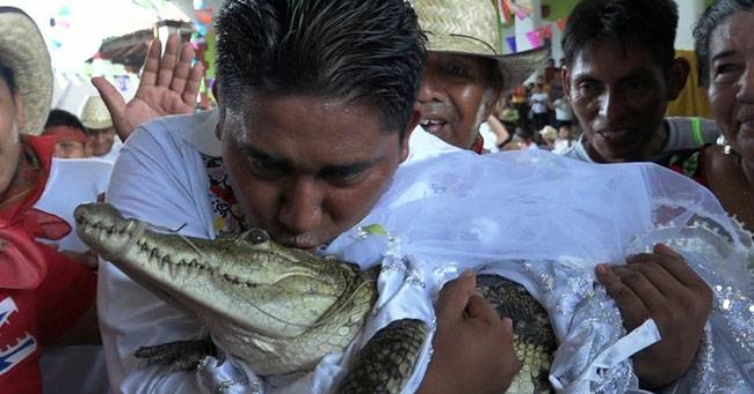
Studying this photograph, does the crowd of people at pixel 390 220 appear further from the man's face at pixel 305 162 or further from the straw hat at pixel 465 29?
the straw hat at pixel 465 29

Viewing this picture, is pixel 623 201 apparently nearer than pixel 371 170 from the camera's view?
No

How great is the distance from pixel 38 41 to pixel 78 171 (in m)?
0.38

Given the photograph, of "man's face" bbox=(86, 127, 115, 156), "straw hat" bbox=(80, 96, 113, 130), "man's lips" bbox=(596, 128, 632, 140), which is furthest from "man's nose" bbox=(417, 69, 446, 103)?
"straw hat" bbox=(80, 96, 113, 130)

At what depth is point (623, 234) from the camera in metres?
1.38

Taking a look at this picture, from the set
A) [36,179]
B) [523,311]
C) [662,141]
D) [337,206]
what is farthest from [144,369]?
[662,141]

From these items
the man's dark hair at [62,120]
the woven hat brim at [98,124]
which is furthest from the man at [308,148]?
the woven hat brim at [98,124]

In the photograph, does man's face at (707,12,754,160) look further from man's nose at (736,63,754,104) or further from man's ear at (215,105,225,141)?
man's ear at (215,105,225,141)

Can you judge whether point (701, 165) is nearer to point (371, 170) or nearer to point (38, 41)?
point (371, 170)

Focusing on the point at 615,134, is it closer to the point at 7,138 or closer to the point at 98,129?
the point at 7,138

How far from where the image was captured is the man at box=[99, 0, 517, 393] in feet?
3.78

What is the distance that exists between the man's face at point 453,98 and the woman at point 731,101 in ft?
1.70

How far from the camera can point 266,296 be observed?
1062 mm

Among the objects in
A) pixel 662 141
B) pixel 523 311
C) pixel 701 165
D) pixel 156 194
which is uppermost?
pixel 156 194

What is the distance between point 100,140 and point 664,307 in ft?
16.2
